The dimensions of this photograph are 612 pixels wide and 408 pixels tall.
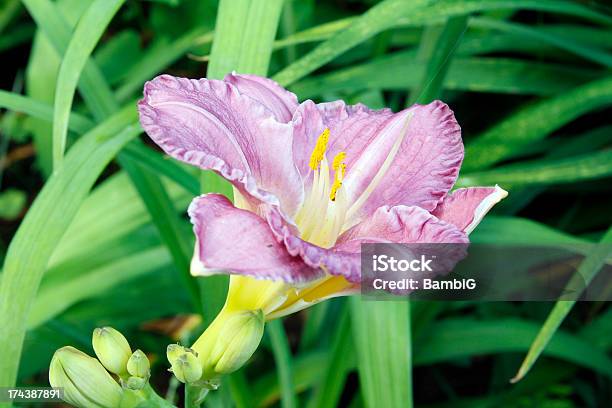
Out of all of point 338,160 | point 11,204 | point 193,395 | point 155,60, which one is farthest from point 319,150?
point 11,204

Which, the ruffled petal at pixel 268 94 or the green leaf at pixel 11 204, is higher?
the green leaf at pixel 11 204

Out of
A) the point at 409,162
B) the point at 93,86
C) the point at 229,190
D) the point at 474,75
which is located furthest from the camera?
the point at 474,75

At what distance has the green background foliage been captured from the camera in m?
1.08

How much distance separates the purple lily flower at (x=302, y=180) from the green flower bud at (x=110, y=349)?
0.38ft

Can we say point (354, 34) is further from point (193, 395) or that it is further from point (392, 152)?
point (193, 395)

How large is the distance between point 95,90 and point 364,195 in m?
0.70

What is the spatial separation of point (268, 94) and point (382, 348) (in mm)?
438

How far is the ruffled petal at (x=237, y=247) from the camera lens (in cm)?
66

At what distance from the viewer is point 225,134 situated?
2.60 ft

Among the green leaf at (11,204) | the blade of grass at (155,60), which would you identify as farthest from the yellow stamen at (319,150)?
the green leaf at (11,204)

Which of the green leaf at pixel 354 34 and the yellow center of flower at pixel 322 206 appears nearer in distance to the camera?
the yellow center of flower at pixel 322 206

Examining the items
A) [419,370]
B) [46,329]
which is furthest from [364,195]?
[419,370]

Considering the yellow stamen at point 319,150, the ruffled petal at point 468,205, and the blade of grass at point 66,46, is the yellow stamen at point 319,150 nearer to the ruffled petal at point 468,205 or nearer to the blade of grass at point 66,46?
the ruffled petal at point 468,205

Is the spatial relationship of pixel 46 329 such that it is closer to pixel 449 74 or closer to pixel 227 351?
pixel 227 351
